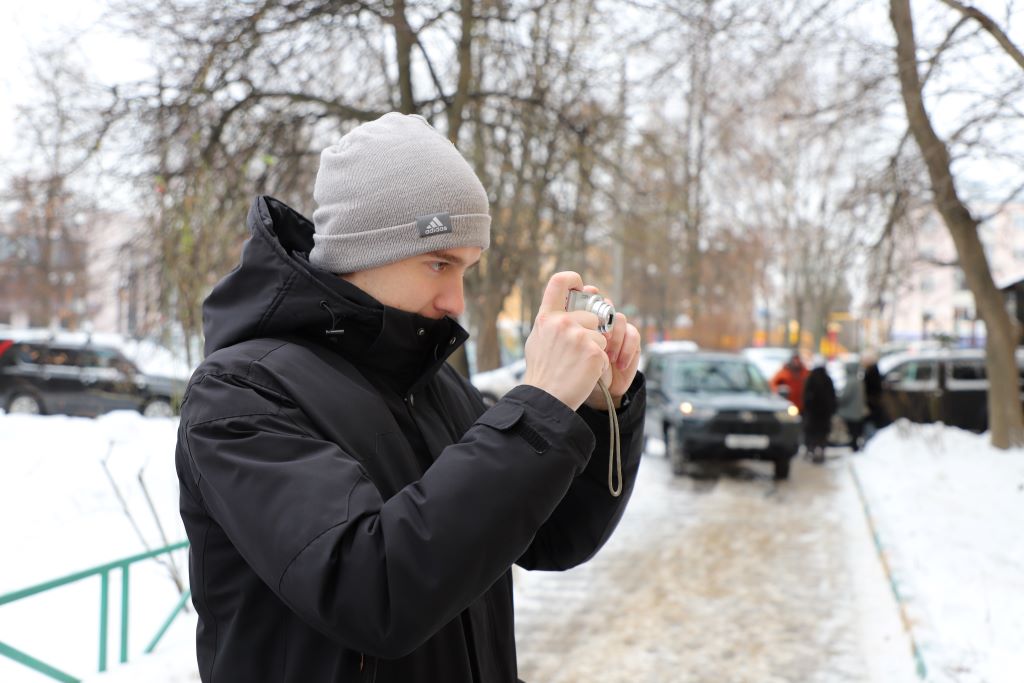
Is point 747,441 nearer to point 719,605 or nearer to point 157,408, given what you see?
point 719,605

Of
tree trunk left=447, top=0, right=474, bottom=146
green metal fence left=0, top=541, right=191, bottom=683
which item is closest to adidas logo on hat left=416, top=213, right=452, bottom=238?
green metal fence left=0, top=541, right=191, bottom=683

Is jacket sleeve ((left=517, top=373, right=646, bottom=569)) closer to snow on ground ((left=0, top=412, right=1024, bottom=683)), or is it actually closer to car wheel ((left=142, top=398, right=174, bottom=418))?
snow on ground ((left=0, top=412, right=1024, bottom=683))

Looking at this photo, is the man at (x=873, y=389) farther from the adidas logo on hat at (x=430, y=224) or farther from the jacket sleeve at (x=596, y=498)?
the adidas logo on hat at (x=430, y=224)

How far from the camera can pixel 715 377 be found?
45.9 feet

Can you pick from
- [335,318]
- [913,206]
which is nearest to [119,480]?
[335,318]

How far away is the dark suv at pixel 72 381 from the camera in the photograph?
50.9ft

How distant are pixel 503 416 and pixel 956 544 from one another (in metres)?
7.22

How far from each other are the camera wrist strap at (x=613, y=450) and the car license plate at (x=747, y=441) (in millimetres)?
10986

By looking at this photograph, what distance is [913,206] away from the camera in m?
11.9

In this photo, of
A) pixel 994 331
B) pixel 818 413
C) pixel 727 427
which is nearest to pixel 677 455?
pixel 727 427

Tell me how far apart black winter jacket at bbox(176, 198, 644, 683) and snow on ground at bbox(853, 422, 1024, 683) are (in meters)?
4.17

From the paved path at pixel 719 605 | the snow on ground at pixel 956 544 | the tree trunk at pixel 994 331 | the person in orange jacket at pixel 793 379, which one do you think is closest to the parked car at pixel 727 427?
the snow on ground at pixel 956 544

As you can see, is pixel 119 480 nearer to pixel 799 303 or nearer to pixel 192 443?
pixel 192 443

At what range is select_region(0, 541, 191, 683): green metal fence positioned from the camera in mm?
3561
